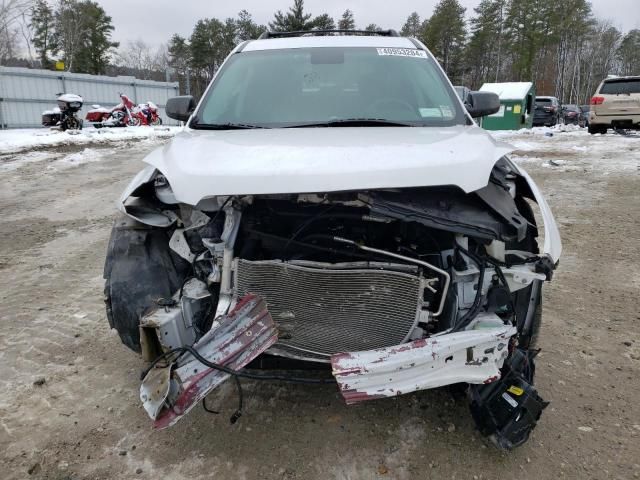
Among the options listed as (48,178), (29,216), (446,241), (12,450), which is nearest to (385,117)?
(446,241)

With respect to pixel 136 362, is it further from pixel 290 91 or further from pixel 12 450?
pixel 290 91

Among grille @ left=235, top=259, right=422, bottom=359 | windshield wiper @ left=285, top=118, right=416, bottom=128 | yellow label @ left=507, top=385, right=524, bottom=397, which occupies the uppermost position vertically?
windshield wiper @ left=285, top=118, right=416, bottom=128

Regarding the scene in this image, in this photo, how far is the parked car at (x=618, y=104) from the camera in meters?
13.6

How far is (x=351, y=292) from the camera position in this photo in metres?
2.06

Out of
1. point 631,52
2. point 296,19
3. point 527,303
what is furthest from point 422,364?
point 631,52

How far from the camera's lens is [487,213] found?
1997 millimetres

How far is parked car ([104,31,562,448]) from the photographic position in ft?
6.15

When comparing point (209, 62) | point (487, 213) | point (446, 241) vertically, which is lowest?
point (446, 241)

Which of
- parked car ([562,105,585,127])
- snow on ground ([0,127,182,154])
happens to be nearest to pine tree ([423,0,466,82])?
parked car ([562,105,585,127])

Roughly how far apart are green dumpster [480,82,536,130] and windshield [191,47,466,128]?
56.8 feet

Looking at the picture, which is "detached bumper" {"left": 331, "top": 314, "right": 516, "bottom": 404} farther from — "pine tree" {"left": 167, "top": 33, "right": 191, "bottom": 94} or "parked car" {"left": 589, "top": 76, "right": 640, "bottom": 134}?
"pine tree" {"left": 167, "top": 33, "right": 191, "bottom": 94}

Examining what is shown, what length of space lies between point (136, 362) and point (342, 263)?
1592mm

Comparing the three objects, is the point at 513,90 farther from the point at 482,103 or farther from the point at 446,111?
the point at 446,111

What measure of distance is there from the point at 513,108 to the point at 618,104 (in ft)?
18.4
